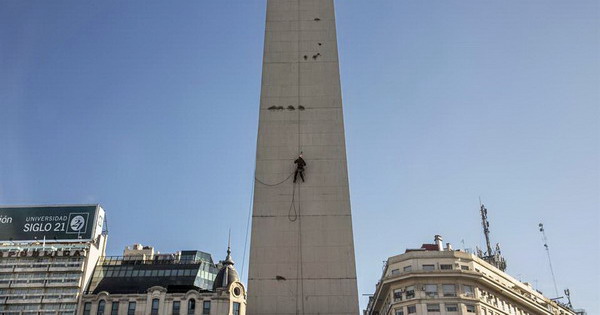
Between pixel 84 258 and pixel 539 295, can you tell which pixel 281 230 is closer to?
pixel 84 258

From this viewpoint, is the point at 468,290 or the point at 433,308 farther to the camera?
the point at 468,290

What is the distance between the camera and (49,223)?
69.4 meters

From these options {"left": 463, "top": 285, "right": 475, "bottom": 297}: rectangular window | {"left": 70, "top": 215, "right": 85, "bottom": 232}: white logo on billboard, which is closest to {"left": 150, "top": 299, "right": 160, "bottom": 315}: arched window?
{"left": 70, "top": 215, "right": 85, "bottom": 232}: white logo on billboard

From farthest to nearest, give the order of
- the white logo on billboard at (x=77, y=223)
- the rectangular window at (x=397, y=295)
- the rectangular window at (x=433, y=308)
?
the white logo on billboard at (x=77, y=223) → the rectangular window at (x=397, y=295) → the rectangular window at (x=433, y=308)

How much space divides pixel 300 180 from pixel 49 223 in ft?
181

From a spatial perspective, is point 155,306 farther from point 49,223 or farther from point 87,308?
point 49,223

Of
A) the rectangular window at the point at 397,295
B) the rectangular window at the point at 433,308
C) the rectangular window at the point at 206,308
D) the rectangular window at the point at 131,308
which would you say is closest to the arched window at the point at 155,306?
the rectangular window at the point at 131,308

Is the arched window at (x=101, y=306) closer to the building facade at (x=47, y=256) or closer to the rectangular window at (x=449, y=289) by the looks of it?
the building facade at (x=47, y=256)

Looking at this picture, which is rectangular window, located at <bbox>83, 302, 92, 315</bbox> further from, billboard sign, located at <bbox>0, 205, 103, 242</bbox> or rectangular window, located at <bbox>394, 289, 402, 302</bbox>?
rectangular window, located at <bbox>394, 289, 402, 302</bbox>

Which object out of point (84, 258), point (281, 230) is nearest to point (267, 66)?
point (281, 230)

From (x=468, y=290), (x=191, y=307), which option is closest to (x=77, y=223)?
(x=191, y=307)

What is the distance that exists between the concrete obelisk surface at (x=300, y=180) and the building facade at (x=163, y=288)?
44.6m

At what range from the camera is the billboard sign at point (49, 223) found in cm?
6881

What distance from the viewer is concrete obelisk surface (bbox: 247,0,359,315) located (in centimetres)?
2072
